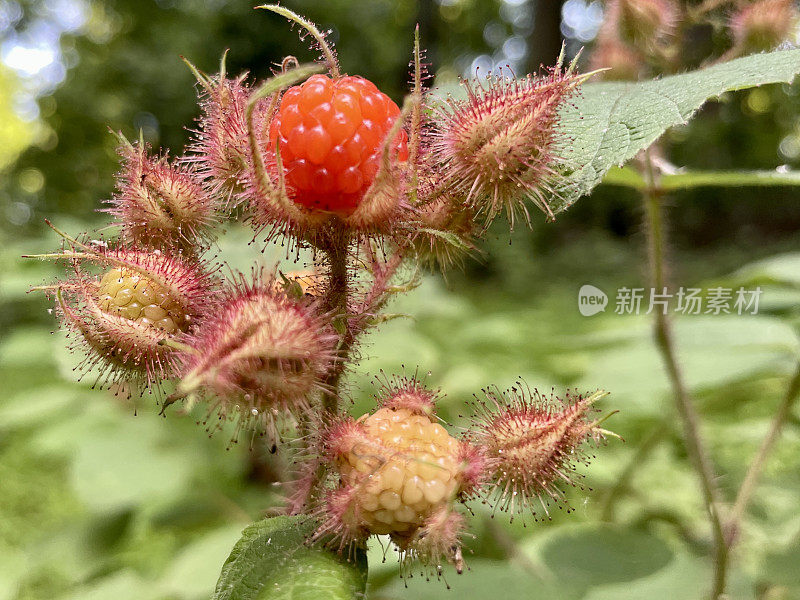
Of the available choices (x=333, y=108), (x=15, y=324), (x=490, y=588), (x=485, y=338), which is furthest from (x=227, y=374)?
(x=15, y=324)

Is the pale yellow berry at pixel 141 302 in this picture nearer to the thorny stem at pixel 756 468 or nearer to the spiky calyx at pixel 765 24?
the thorny stem at pixel 756 468

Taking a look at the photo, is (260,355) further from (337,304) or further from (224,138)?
(224,138)

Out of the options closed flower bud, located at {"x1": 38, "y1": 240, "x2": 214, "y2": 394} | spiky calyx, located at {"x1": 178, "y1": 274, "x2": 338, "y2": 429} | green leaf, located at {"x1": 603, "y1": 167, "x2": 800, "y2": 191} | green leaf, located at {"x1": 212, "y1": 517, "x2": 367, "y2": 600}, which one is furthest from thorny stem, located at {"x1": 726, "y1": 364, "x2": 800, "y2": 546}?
closed flower bud, located at {"x1": 38, "y1": 240, "x2": 214, "y2": 394}

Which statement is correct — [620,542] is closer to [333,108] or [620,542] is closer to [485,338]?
[333,108]

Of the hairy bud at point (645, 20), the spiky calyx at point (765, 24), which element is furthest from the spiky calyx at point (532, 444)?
the spiky calyx at point (765, 24)

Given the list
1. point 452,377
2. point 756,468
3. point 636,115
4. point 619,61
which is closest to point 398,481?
point 636,115

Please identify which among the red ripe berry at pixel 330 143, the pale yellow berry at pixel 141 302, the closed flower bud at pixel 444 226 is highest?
the red ripe berry at pixel 330 143
